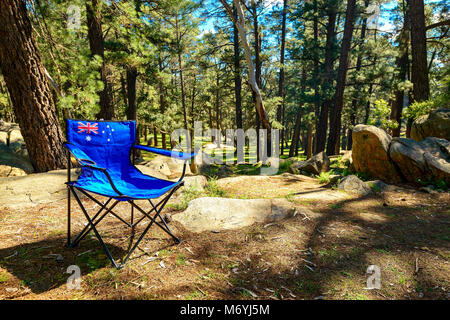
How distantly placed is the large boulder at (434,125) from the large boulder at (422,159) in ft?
3.15

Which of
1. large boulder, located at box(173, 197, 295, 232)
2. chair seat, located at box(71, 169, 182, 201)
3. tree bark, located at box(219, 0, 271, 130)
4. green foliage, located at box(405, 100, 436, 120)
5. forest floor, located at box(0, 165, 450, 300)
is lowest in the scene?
forest floor, located at box(0, 165, 450, 300)

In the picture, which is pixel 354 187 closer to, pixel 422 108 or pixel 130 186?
pixel 130 186

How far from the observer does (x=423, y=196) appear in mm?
4012

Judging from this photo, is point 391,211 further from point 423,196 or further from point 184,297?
point 184,297

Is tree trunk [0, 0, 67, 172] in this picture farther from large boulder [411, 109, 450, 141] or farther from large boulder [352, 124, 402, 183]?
large boulder [411, 109, 450, 141]

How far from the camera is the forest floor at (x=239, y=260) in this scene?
5.35 ft

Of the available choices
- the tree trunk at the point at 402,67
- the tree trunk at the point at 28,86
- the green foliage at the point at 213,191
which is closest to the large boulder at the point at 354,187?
the green foliage at the point at 213,191

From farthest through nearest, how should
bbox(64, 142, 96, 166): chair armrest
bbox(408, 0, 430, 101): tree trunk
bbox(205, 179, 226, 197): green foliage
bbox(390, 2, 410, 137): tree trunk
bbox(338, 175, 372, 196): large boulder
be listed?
bbox(390, 2, 410, 137): tree trunk → bbox(408, 0, 430, 101): tree trunk → bbox(338, 175, 372, 196): large boulder → bbox(205, 179, 226, 197): green foliage → bbox(64, 142, 96, 166): chair armrest

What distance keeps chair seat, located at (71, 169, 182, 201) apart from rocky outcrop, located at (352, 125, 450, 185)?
4.88m

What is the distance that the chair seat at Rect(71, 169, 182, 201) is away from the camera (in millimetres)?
1842

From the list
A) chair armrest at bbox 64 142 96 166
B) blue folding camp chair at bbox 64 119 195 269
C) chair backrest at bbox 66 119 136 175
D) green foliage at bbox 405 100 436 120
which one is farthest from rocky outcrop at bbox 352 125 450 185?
chair armrest at bbox 64 142 96 166

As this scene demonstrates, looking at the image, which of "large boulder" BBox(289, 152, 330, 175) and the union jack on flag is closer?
the union jack on flag

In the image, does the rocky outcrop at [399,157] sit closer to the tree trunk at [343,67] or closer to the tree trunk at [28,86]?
the tree trunk at [343,67]
